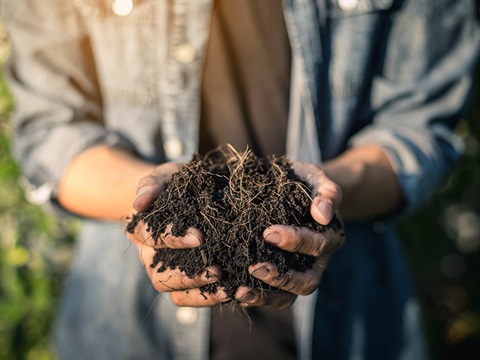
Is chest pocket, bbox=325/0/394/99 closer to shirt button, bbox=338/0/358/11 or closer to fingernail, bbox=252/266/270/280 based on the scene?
shirt button, bbox=338/0/358/11

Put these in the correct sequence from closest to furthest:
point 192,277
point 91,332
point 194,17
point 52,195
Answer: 1. point 192,277
2. point 194,17
3. point 52,195
4. point 91,332

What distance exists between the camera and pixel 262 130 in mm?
1627

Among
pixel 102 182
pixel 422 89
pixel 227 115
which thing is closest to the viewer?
pixel 102 182

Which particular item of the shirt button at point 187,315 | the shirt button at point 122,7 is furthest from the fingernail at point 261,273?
the shirt button at point 122,7

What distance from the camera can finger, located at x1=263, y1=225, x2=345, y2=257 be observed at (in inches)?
41.8

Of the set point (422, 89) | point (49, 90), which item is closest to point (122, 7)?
point (49, 90)

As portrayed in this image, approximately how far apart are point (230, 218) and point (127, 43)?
0.75 m

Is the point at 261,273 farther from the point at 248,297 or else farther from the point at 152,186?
the point at 152,186


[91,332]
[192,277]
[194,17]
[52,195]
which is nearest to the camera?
[192,277]

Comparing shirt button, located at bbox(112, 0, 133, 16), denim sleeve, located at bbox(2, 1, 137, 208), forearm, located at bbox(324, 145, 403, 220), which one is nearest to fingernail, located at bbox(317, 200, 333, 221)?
forearm, located at bbox(324, 145, 403, 220)

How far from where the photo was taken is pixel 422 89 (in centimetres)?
170

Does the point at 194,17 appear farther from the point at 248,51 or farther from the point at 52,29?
the point at 52,29

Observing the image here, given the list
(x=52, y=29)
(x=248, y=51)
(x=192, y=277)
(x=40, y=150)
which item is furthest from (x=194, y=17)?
(x=192, y=277)

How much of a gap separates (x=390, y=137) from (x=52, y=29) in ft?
3.87
